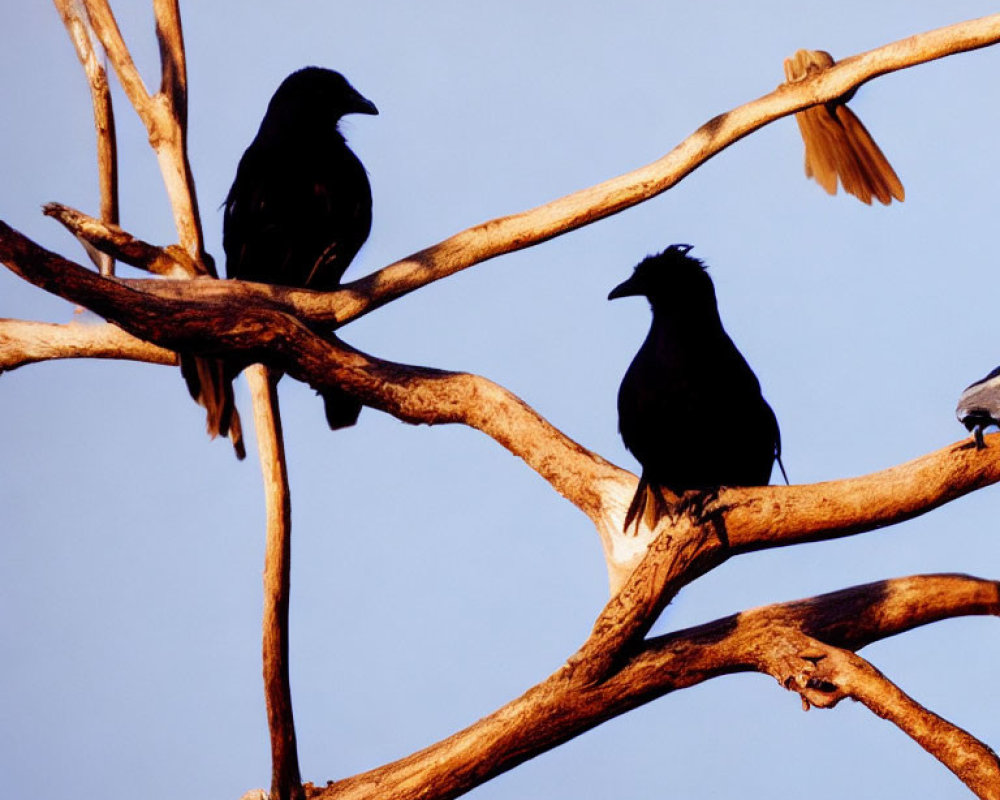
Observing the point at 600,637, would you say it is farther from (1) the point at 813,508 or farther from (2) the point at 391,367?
(2) the point at 391,367

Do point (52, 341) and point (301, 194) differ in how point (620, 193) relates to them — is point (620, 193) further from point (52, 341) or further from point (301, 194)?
point (52, 341)

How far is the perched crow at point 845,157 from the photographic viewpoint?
195 inches

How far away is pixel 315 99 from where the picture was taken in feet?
16.3

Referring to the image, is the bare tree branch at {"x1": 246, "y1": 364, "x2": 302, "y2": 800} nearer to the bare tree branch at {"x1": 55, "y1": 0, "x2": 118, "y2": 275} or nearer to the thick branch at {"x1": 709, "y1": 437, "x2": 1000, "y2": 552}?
the bare tree branch at {"x1": 55, "y1": 0, "x2": 118, "y2": 275}

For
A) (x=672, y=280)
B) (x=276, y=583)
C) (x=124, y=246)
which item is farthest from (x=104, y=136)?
(x=672, y=280)

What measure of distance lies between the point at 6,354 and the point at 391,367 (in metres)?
1.34

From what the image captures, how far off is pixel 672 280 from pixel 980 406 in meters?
0.98

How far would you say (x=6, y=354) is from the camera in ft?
14.4

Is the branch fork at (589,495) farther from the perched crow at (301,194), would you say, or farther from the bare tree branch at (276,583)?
the perched crow at (301,194)

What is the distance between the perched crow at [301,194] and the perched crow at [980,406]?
2.31 m

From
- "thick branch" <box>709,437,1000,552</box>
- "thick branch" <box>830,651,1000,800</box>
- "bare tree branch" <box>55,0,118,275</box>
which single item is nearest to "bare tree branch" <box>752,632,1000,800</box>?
"thick branch" <box>830,651,1000,800</box>

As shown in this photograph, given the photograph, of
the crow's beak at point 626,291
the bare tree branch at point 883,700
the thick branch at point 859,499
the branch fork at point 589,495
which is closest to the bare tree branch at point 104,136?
the branch fork at point 589,495

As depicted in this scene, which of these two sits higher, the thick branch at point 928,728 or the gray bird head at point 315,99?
the gray bird head at point 315,99

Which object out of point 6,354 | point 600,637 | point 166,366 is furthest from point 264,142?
point 600,637
